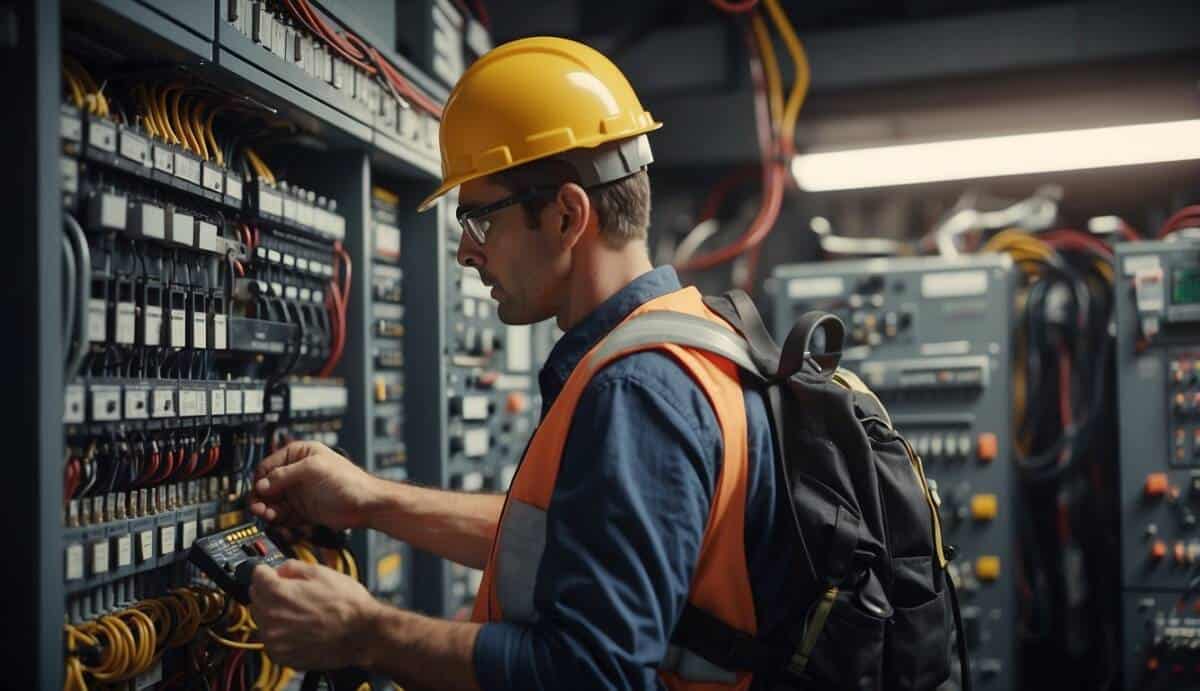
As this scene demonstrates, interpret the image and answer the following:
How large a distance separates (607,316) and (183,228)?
0.78 m

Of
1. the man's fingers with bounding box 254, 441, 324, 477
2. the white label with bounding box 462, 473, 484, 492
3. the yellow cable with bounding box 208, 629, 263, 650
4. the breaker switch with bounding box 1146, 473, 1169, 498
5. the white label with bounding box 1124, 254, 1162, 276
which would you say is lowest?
the yellow cable with bounding box 208, 629, 263, 650

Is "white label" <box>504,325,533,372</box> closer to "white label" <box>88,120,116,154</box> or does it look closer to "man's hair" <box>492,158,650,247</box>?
"man's hair" <box>492,158,650,247</box>

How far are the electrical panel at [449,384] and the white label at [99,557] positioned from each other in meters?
1.23

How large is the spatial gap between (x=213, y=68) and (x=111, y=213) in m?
0.35

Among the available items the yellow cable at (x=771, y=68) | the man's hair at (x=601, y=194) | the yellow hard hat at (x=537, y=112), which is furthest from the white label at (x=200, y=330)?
the yellow cable at (x=771, y=68)

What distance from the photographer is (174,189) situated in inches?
67.1

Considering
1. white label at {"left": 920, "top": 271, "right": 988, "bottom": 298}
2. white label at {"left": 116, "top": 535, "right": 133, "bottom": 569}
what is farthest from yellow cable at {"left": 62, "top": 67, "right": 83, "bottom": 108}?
white label at {"left": 920, "top": 271, "right": 988, "bottom": 298}

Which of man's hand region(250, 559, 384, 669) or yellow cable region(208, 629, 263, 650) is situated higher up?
man's hand region(250, 559, 384, 669)

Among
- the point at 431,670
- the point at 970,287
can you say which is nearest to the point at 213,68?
the point at 431,670

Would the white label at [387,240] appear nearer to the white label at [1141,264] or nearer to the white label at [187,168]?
the white label at [187,168]

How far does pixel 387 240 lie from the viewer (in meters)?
2.57

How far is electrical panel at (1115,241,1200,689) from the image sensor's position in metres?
3.30

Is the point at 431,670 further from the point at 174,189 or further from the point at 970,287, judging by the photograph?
the point at 970,287

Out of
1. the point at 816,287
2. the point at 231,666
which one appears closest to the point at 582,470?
the point at 231,666
